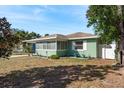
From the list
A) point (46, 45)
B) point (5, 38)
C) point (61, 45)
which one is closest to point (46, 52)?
point (46, 45)

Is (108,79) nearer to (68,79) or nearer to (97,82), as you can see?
(97,82)

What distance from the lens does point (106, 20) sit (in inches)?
651

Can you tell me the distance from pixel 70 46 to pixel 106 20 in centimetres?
1582

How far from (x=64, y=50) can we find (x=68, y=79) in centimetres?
2023

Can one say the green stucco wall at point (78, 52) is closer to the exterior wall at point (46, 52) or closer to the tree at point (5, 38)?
the exterior wall at point (46, 52)

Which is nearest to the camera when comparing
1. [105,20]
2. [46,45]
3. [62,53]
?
[105,20]

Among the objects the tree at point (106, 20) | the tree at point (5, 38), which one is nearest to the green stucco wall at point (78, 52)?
the tree at point (106, 20)

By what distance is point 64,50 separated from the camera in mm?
32188

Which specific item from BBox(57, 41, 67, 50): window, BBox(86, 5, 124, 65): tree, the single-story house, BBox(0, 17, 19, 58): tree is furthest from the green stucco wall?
BBox(0, 17, 19, 58): tree

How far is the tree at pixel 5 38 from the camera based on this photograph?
12.1 metres

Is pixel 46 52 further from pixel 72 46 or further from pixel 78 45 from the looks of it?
pixel 78 45

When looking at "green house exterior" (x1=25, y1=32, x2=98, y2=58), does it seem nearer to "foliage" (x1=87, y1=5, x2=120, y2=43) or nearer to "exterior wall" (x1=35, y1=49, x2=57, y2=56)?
"exterior wall" (x1=35, y1=49, x2=57, y2=56)

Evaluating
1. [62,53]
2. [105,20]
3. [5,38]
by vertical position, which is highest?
[105,20]

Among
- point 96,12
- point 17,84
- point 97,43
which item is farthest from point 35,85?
point 97,43
